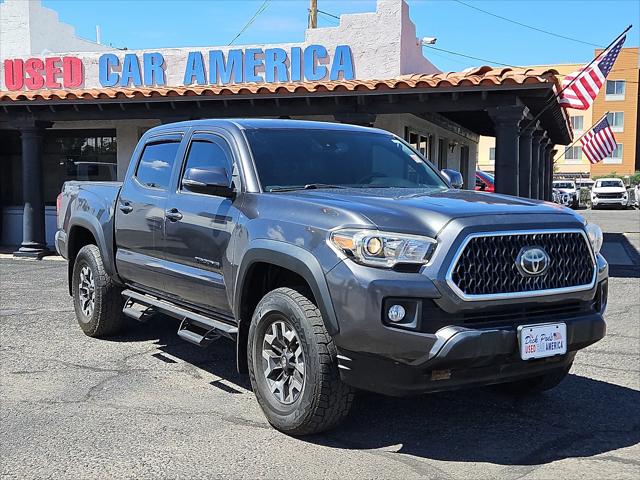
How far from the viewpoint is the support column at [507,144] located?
10656 millimetres

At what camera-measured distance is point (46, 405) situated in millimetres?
4793

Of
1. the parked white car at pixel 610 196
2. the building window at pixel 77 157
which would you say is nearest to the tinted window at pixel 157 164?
the building window at pixel 77 157

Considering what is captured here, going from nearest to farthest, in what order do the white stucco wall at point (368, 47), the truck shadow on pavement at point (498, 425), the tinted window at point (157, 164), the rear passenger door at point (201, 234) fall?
the truck shadow on pavement at point (498, 425)
the rear passenger door at point (201, 234)
the tinted window at point (157, 164)
the white stucco wall at point (368, 47)

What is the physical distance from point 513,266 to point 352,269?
2.90 ft

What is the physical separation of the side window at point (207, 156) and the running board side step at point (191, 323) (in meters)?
1.08

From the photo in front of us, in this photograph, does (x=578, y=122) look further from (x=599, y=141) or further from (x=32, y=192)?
(x=32, y=192)

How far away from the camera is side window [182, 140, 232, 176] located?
5.05 metres

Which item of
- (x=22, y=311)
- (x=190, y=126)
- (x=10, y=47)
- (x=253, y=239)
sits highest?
(x=10, y=47)

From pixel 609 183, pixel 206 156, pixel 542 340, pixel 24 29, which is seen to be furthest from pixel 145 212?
pixel 609 183

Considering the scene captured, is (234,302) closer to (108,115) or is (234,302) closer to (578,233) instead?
(578,233)

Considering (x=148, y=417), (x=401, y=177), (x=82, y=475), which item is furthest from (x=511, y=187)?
(x=82, y=475)

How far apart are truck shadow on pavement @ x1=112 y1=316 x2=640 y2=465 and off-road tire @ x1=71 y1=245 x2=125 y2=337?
63.2 inches

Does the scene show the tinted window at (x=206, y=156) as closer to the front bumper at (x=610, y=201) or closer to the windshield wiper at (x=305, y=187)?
the windshield wiper at (x=305, y=187)

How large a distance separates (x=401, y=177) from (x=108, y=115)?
30.9 ft
